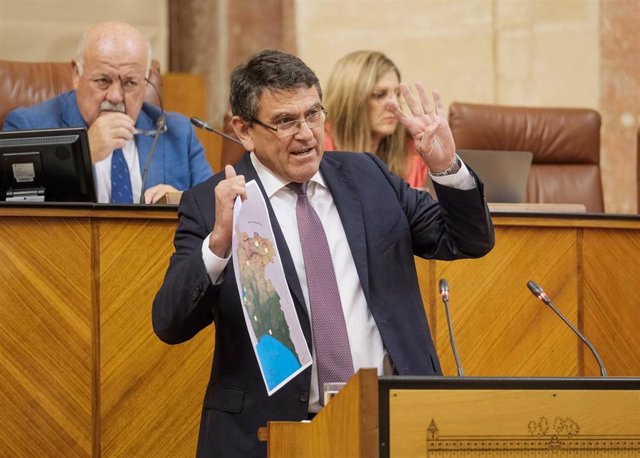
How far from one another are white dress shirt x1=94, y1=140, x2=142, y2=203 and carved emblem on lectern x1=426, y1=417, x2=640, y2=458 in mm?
2203

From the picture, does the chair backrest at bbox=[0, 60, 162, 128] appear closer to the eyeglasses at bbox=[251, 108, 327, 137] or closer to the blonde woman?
the blonde woman

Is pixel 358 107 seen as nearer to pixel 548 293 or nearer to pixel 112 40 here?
pixel 112 40

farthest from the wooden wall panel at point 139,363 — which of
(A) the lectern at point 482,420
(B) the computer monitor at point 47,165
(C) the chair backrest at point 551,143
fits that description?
(C) the chair backrest at point 551,143

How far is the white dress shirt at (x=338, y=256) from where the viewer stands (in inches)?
101

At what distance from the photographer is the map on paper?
7.64ft

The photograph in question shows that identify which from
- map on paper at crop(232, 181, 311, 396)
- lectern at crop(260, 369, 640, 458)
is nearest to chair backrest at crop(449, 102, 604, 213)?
map on paper at crop(232, 181, 311, 396)

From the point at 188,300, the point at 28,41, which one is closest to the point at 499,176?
the point at 188,300

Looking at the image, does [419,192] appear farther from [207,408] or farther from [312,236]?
[207,408]

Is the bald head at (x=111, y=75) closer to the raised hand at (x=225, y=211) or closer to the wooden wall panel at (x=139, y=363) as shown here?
the wooden wall panel at (x=139, y=363)

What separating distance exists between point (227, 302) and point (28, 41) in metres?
4.13

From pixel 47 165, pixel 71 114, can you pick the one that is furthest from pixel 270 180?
pixel 71 114

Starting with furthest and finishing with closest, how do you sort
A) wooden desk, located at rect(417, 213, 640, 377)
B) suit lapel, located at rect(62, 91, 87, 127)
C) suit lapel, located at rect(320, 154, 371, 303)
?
suit lapel, located at rect(62, 91, 87, 127), wooden desk, located at rect(417, 213, 640, 377), suit lapel, located at rect(320, 154, 371, 303)

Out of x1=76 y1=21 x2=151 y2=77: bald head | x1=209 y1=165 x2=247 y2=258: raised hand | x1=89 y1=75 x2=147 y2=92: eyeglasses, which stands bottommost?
x1=209 y1=165 x2=247 y2=258: raised hand

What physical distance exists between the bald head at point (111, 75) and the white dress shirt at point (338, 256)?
5.24 ft
